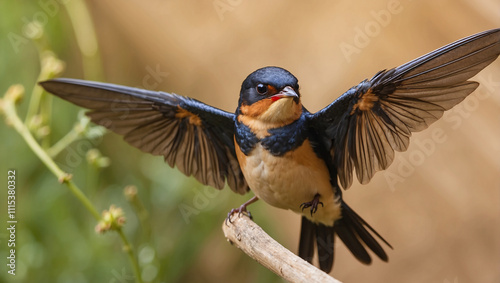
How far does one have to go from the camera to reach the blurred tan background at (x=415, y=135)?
6.01ft

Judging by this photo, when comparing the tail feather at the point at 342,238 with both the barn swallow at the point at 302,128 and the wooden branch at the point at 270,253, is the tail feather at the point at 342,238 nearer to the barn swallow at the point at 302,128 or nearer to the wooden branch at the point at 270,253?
the barn swallow at the point at 302,128

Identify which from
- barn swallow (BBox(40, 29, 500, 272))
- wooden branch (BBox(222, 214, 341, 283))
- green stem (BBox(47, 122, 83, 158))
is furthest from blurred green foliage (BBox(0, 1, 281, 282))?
wooden branch (BBox(222, 214, 341, 283))

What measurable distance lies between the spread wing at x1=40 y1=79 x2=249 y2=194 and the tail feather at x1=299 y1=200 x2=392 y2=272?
7.7 inches

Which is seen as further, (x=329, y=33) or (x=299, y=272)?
(x=329, y=33)

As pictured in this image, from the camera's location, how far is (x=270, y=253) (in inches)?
41.8

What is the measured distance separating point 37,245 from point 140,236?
0.35 meters

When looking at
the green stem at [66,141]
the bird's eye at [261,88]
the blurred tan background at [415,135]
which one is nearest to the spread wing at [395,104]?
the bird's eye at [261,88]

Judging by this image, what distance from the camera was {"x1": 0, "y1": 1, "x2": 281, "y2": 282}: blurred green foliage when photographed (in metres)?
2.16

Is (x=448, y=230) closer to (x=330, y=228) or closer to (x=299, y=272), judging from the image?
(x=330, y=228)

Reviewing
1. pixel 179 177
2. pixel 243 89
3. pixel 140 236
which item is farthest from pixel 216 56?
pixel 243 89

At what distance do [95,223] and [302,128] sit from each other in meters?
1.44

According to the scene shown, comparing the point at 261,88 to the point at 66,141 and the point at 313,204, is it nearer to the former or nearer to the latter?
the point at 313,204

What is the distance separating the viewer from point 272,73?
3.56 feet

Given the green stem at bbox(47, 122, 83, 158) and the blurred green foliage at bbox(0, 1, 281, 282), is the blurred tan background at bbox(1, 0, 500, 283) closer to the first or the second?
the blurred green foliage at bbox(0, 1, 281, 282)
